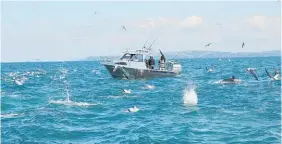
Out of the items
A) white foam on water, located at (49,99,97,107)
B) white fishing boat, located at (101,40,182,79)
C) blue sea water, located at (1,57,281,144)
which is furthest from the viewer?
white fishing boat, located at (101,40,182,79)

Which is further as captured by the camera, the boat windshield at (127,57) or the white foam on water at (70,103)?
the boat windshield at (127,57)

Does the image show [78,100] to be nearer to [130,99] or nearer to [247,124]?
[130,99]

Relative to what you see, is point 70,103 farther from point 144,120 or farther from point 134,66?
point 134,66

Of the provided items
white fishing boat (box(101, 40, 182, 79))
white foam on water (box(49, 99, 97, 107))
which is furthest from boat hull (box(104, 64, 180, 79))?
white foam on water (box(49, 99, 97, 107))

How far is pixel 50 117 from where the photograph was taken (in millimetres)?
27438

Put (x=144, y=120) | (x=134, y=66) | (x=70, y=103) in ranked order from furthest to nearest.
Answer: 1. (x=134, y=66)
2. (x=70, y=103)
3. (x=144, y=120)

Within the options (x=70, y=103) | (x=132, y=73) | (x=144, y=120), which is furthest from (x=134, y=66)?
(x=144, y=120)

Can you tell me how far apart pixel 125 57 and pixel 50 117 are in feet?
106

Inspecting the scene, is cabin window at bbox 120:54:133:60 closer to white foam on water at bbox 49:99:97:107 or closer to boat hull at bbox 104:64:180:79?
boat hull at bbox 104:64:180:79

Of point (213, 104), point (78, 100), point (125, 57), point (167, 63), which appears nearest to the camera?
point (213, 104)

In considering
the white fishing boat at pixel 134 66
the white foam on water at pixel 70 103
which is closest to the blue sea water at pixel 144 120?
the white foam on water at pixel 70 103

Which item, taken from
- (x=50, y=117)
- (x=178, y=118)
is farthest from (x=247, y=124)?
(x=50, y=117)

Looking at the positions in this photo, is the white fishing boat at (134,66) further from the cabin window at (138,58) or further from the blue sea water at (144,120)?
the blue sea water at (144,120)

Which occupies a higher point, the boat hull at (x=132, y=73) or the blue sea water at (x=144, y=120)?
the boat hull at (x=132, y=73)
